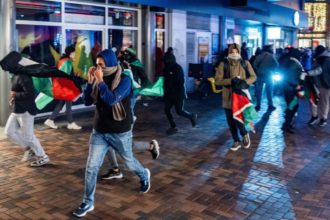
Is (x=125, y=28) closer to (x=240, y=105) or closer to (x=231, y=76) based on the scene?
(x=231, y=76)

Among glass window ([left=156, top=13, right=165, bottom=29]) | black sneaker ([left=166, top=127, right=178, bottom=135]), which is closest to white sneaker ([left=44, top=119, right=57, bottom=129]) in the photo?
black sneaker ([left=166, top=127, right=178, bottom=135])

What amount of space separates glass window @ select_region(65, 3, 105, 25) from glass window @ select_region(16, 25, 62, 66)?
54 centimetres

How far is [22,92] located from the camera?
6.20m

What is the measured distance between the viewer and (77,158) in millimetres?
7023

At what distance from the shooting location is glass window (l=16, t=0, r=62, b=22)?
9852 mm

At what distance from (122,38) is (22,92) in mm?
7235

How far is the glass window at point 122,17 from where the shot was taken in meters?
12.6

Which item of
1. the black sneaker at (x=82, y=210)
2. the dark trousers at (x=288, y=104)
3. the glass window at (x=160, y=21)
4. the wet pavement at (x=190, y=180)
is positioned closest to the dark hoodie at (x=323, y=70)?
the dark trousers at (x=288, y=104)

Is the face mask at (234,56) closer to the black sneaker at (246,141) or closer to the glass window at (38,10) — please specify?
the black sneaker at (246,141)

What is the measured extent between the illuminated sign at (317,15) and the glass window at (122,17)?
84.0 feet

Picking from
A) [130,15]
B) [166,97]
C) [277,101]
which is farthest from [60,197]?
[277,101]

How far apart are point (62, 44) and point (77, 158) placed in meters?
4.75

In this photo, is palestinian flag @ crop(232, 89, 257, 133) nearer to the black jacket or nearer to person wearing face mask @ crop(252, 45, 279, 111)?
the black jacket

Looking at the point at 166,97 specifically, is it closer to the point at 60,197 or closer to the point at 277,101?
the point at 60,197
